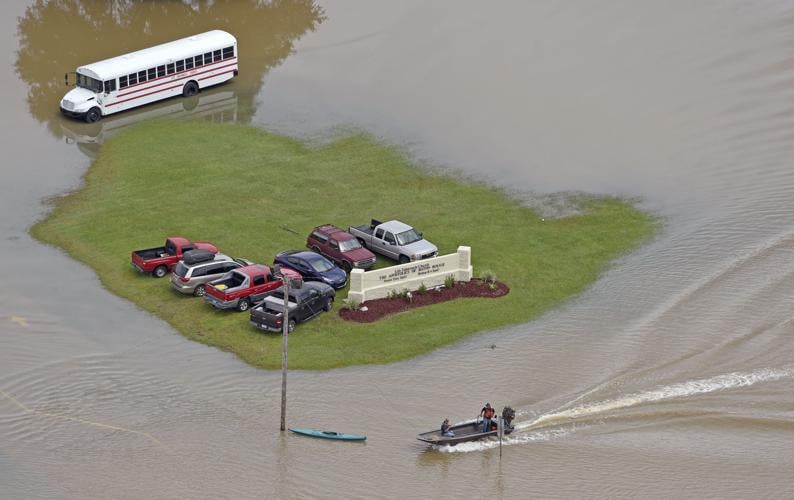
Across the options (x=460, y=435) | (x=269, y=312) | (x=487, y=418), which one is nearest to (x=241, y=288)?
(x=269, y=312)

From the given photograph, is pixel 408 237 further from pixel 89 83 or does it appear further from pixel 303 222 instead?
pixel 89 83

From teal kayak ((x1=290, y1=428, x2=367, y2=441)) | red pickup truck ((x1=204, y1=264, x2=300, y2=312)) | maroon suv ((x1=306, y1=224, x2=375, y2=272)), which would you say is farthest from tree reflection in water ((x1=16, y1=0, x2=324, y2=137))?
teal kayak ((x1=290, y1=428, x2=367, y2=441))

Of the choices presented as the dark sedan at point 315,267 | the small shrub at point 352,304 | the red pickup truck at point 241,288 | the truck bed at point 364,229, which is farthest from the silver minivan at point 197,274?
the truck bed at point 364,229

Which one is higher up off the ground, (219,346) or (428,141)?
(428,141)

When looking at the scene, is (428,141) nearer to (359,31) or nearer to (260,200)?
(260,200)

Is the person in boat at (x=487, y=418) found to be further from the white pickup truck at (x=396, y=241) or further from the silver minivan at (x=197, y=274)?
the silver minivan at (x=197, y=274)

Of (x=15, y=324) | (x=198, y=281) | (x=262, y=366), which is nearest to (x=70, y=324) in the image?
(x=15, y=324)
